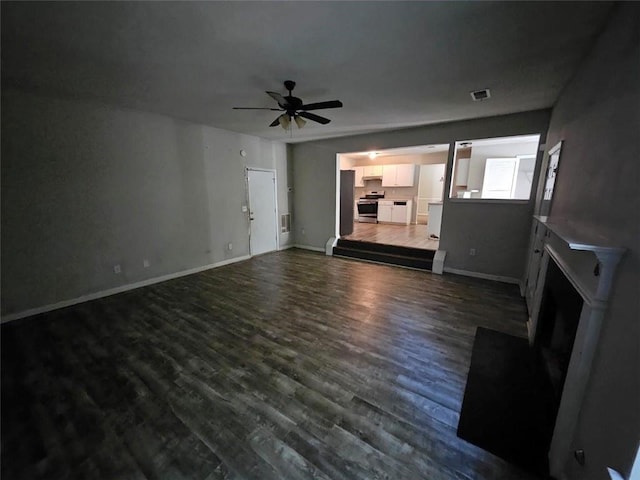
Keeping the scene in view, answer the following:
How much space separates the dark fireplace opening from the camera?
1646 millimetres

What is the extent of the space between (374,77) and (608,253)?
2.47m

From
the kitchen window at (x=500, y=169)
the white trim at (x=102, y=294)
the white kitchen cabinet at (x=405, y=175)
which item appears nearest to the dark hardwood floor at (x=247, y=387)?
the white trim at (x=102, y=294)

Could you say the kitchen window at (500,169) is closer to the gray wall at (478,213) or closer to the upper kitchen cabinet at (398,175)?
the gray wall at (478,213)

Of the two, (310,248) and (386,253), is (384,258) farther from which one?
(310,248)

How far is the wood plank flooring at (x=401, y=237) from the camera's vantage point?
229 inches

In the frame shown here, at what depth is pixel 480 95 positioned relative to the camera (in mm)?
3170

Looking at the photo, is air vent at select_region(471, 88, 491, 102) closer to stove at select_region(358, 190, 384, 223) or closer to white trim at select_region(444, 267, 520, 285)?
white trim at select_region(444, 267, 520, 285)

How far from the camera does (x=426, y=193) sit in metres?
8.69

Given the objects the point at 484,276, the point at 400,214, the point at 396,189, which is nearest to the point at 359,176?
the point at 396,189

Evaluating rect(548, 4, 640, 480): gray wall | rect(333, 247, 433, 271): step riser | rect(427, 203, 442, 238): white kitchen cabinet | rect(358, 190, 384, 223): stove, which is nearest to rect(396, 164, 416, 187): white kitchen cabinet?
rect(358, 190, 384, 223): stove

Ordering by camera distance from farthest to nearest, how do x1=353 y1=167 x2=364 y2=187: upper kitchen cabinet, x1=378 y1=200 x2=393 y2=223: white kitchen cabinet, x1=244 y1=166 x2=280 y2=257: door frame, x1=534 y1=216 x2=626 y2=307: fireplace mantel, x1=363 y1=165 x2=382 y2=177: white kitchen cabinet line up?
x1=353 y1=167 x2=364 y2=187: upper kitchen cabinet < x1=363 y1=165 x2=382 y2=177: white kitchen cabinet < x1=378 y1=200 x2=393 y2=223: white kitchen cabinet < x1=244 y1=166 x2=280 y2=257: door frame < x1=534 y1=216 x2=626 y2=307: fireplace mantel

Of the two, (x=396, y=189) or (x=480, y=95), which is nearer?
(x=480, y=95)

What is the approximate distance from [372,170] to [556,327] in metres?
8.01

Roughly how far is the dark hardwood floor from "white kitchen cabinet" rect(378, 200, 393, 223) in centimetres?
547
